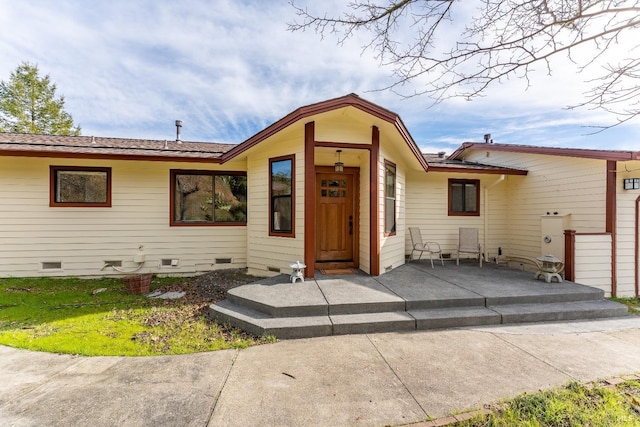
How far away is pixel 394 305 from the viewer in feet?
13.4

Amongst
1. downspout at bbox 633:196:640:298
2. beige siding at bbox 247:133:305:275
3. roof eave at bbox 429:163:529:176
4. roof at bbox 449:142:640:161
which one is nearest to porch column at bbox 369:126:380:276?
A: beige siding at bbox 247:133:305:275

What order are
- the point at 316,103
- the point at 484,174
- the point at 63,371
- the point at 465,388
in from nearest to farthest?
the point at 465,388 < the point at 63,371 < the point at 316,103 < the point at 484,174

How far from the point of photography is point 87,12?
16.5ft

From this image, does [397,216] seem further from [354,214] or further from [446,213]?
[446,213]

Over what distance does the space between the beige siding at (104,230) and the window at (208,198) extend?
0.18 m

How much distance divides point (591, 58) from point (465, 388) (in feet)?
10.9

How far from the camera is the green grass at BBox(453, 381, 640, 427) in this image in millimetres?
1959

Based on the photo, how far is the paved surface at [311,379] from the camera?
82.4 inches

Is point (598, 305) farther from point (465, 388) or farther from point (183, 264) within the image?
point (183, 264)

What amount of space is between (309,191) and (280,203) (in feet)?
3.05

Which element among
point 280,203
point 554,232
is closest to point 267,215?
point 280,203

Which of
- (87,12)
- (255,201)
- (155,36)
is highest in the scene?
(155,36)

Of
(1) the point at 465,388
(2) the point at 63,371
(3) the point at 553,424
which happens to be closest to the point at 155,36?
(2) the point at 63,371

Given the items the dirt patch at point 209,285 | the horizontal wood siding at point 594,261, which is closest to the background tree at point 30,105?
the dirt patch at point 209,285
